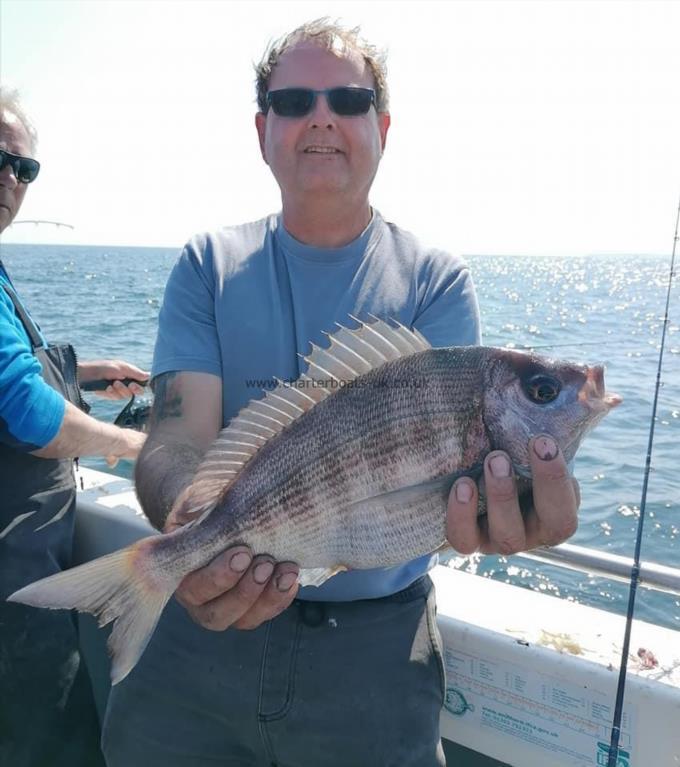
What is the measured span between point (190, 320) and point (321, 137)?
82cm

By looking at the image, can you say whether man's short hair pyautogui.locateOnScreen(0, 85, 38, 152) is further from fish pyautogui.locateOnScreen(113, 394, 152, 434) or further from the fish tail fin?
the fish tail fin

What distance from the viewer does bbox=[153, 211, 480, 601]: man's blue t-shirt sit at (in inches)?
95.7

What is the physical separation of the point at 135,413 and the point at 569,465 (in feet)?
9.01

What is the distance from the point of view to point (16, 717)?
266cm

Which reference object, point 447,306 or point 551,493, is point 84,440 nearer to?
point 447,306

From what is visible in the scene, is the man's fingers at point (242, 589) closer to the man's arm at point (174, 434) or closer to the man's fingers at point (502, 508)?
the man's arm at point (174, 434)

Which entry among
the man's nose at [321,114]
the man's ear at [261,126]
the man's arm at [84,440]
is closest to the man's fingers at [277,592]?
the man's arm at [84,440]

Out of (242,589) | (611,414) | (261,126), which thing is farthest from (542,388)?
(611,414)

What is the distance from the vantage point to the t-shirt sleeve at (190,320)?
2396 mm

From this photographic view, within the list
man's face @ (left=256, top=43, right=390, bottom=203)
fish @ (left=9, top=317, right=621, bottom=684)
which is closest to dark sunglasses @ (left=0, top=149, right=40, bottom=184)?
man's face @ (left=256, top=43, right=390, bottom=203)

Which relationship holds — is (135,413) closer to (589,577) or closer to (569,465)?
(569,465)

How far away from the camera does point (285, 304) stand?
2488 millimetres

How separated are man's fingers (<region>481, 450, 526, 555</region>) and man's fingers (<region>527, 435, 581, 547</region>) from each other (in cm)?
5

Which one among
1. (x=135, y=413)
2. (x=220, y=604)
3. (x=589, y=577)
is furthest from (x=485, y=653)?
(x=589, y=577)
